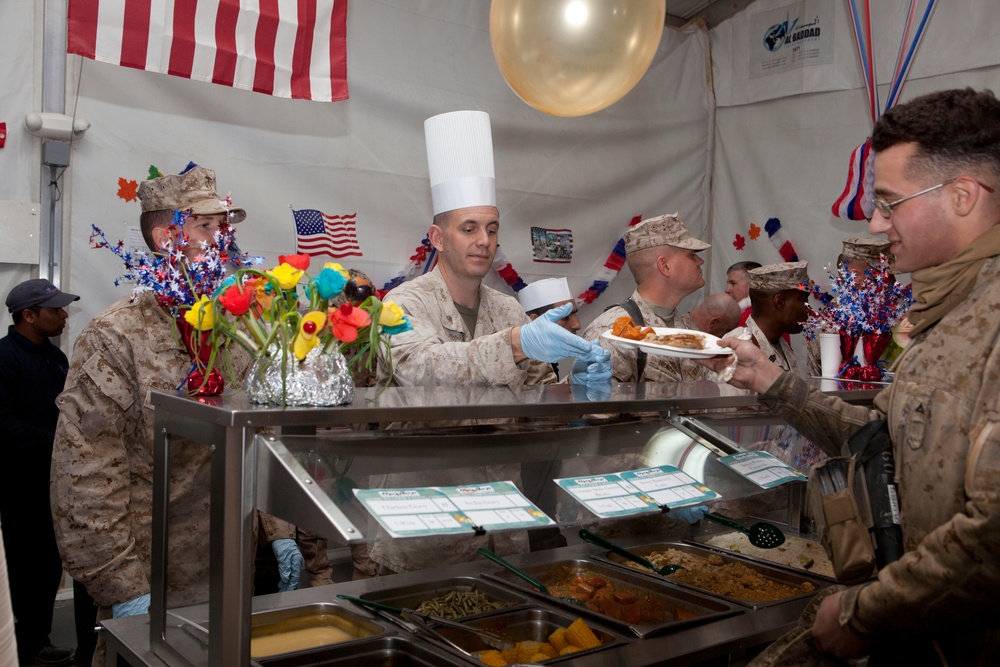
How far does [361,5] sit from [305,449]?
367 cm

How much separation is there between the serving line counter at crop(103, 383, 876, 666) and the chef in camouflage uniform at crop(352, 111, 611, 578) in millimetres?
106

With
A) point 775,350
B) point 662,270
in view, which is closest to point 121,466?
point 662,270

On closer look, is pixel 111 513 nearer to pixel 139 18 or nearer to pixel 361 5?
pixel 139 18

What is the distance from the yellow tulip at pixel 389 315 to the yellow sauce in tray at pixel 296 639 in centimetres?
67

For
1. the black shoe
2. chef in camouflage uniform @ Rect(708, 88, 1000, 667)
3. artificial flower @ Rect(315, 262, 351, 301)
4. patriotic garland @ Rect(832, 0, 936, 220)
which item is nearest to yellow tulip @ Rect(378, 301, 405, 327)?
artificial flower @ Rect(315, 262, 351, 301)

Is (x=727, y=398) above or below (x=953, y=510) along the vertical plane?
above

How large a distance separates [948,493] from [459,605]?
1.09 m

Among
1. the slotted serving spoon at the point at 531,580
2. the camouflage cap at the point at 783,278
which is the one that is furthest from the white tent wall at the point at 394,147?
the slotted serving spoon at the point at 531,580

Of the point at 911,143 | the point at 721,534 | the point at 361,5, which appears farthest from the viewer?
the point at 361,5

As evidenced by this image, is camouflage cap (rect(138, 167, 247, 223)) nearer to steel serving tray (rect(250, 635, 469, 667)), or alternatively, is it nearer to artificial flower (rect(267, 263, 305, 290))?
artificial flower (rect(267, 263, 305, 290))

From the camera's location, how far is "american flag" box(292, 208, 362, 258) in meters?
4.41

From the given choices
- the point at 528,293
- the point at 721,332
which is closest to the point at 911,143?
the point at 721,332

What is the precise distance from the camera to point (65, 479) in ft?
7.22

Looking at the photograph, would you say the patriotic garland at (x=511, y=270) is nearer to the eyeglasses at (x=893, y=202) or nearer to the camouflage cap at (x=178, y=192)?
the camouflage cap at (x=178, y=192)
